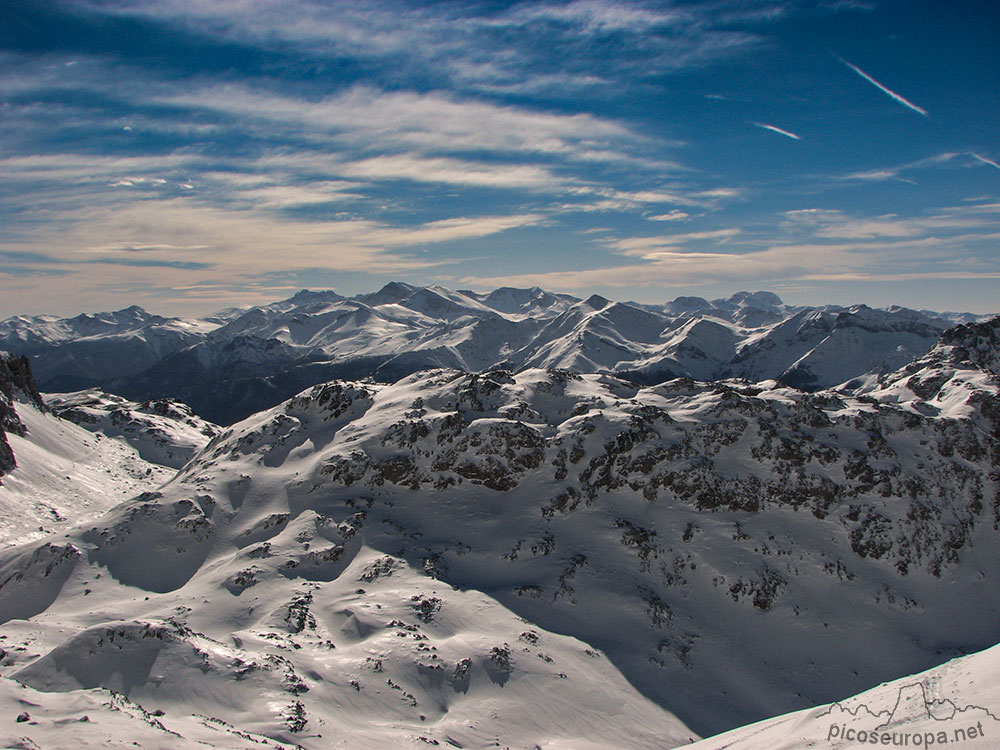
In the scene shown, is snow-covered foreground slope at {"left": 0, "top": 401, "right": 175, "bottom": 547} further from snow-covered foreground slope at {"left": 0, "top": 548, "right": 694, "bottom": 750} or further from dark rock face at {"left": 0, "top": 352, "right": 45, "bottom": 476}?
snow-covered foreground slope at {"left": 0, "top": 548, "right": 694, "bottom": 750}

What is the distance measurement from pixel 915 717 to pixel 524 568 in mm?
38411

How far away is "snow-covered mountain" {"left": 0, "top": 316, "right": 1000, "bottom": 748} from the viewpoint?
35906 millimetres

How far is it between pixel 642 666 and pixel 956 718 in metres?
30.6

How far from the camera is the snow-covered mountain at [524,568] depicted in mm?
35906

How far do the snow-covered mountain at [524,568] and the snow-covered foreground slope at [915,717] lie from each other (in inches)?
741

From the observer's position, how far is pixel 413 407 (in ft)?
240

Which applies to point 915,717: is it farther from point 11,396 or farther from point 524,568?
point 11,396

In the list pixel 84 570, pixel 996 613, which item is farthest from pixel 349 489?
pixel 996 613

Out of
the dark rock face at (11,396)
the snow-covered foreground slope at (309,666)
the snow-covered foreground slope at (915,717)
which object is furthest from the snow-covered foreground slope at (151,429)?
the snow-covered foreground slope at (915,717)

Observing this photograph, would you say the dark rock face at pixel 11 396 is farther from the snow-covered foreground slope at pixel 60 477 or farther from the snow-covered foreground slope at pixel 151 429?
the snow-covered foreground slope at pixel 151 429

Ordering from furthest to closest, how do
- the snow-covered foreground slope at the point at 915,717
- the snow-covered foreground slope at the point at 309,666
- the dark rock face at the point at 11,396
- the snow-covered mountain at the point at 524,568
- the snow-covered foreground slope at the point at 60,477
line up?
the dark rock face at the point at 11,396 < the snow-covered foreground slope at the point at 60,477 < the snow-covered mountain at the point at 524,568 < the snow-covered foreground slope at the point at 309,666 < the snow-covered foreground slope at the point at 915,717

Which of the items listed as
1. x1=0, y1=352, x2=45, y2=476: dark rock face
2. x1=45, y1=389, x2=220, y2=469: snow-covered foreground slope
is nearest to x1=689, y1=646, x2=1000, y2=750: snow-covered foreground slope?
x1=0, y1=352, x2=45, y2=476: dark rock face

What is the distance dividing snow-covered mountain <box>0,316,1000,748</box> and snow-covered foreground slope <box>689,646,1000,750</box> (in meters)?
18.8

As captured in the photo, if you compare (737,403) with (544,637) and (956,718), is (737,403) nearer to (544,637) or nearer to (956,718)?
(544,637)
